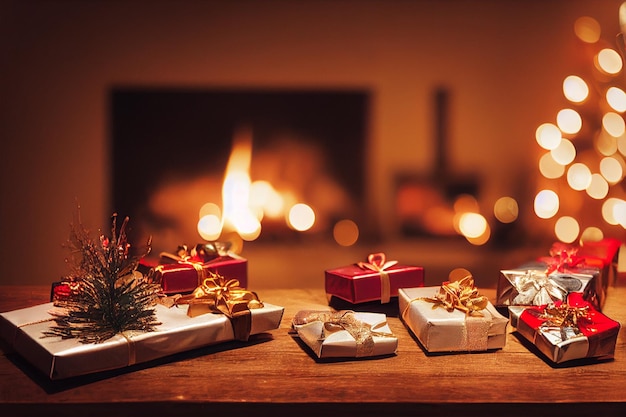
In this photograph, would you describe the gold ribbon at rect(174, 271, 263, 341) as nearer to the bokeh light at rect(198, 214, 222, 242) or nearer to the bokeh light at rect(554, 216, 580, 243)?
the bokeh light at rect(198, 214, 222, 242)

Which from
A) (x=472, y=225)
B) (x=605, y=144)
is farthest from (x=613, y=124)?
(x=472, y=225)

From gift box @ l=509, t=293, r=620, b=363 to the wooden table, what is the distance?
2 cm

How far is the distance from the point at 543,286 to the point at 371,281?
0.29 meters

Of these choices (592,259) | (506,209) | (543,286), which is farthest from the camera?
(506,209)

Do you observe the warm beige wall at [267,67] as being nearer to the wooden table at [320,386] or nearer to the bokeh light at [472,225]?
the bokeh light at [472,225]

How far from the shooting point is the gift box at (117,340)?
811 millimetres

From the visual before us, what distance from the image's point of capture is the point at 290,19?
1.79 m

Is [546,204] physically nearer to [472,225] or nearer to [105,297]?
[472,225]

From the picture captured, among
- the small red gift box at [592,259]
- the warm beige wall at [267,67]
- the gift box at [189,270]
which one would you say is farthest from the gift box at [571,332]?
the warm beige wall at [267,67]

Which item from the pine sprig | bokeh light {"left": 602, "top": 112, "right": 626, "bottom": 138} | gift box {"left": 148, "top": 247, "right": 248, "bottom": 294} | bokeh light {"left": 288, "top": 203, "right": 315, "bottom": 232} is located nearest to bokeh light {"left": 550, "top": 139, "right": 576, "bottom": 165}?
bokeh light {"left": 602, "top": 112, "right": 626, "bottom": 138}

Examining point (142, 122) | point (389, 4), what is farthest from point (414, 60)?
point (142, 122)

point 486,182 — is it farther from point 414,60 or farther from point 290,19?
point 290,19

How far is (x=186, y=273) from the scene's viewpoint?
1.13 metres
